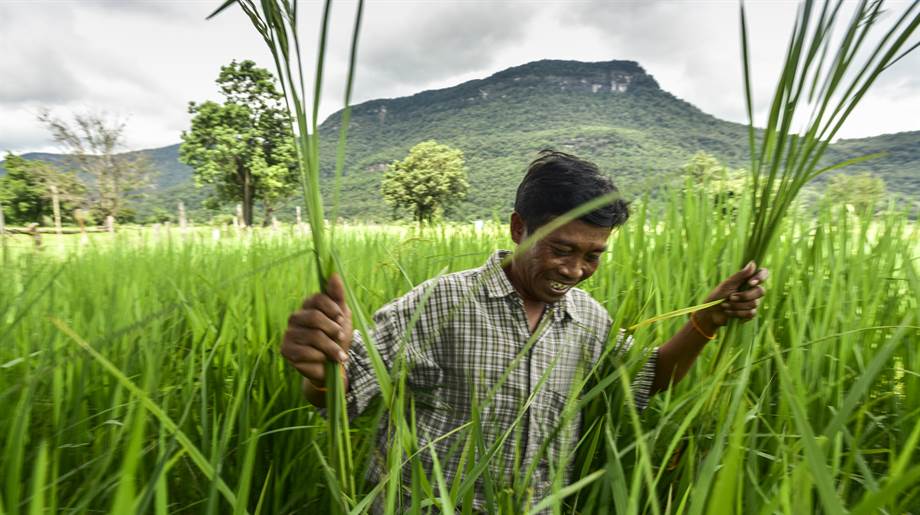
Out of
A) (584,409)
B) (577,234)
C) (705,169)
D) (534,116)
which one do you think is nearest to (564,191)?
(577,234)

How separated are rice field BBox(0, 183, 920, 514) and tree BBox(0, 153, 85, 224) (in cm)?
4186

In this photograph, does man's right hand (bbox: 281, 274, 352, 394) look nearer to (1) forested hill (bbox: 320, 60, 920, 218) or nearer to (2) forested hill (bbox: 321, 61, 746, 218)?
Result: (1) forested hill (bbox: 320, 60, 920, 218)

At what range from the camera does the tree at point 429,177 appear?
43844 millimetres

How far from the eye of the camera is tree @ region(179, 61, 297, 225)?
117 feet

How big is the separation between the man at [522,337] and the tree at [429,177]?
38764mm

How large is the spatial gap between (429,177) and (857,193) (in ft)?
147

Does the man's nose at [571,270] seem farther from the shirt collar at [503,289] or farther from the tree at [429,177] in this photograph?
the tree at [429,177]

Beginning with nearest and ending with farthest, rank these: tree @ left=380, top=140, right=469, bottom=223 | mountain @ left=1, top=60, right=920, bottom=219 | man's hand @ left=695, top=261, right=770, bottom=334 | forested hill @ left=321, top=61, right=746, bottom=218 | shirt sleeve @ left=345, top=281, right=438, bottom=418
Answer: man's hand @ left=695, top=261, right=770, bottom=334 < shirt sleeve @ left=345, top=281, right=438, bottom=418 < tree @ left=380, top=140, right=469, bottom=223 < mountain @ left=1, top=60, right=920, bottom=219 < forested hill @ left=321, top=61, right=746, bottom=218

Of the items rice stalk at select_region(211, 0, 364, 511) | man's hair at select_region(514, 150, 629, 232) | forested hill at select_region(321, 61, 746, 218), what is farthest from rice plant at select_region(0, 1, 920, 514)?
forested hill at select_region(321, 61, 746, 218)

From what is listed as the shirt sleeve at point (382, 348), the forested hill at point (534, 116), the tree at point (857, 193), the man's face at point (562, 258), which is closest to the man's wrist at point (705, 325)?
the man's face at point (562, 258)

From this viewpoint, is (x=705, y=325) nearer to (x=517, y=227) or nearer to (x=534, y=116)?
(x=517, y=227)

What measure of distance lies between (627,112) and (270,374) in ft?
241

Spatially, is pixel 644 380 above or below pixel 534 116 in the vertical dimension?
below

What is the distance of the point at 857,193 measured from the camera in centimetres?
210
